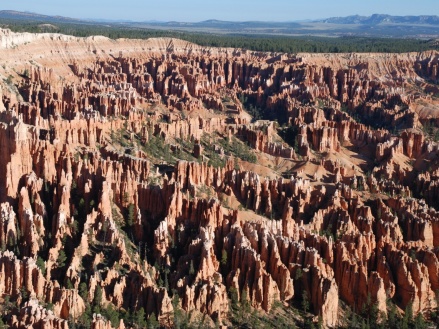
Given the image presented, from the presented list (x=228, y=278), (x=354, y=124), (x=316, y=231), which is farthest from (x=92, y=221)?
(x=354, y=124)

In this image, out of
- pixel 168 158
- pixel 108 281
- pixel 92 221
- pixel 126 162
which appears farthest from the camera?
pixel 168 158

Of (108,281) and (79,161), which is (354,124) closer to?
(79,161)

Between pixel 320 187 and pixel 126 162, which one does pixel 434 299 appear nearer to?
pixel 320 187

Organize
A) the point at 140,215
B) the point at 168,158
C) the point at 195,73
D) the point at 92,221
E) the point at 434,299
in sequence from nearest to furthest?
the point at 434,299, the point at 92,221, the point at 140,215, the point at 168,158, the point at 195,73

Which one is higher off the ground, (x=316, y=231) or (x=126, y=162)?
(x=126, y=162)

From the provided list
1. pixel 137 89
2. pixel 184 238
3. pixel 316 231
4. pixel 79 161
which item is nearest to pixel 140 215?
pixel 184 238

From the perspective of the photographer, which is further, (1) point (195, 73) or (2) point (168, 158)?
(1) point (195, 73)
